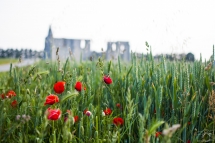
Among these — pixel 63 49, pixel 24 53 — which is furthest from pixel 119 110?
pixel 63 49

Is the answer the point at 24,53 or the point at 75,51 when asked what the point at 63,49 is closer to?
the point at 75,51

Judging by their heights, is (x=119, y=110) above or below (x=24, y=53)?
below

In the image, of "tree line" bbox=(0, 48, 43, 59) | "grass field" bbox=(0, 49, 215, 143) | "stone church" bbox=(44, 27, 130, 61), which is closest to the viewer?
"grass field" bbox=(0, 49, 215, 143)

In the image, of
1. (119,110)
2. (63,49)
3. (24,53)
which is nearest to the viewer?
(119,110)

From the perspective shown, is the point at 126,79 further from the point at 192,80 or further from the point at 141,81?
the point at 192,80

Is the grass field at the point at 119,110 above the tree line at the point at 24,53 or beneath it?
beneath

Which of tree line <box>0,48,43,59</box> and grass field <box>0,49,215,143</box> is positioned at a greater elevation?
tree line <box>0,48,43,59</box>

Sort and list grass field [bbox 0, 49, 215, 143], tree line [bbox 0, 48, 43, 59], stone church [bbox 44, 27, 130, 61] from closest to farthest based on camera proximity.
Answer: grass field [bbox 0, 49, 215, 143], stone church [bbox 44, 27, 130, 61], tree line [bbox 0, 48, 43, 59]

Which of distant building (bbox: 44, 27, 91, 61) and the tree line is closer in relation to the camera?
distant building (bbox: 44, 27, 91, 61)

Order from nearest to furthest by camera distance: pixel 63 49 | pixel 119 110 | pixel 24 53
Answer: pixel 119 110 < pixel 24 53 < pixel 63 49

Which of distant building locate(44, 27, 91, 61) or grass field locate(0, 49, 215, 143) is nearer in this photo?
grass field locate(0, 49, 215, 143)

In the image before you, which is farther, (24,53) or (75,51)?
(75,51)

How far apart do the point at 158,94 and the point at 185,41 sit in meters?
1.19

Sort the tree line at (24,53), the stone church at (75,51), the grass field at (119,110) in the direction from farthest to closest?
the tree line at (24,53)
the stone church at (75,51)
the grass field at (119,110)
